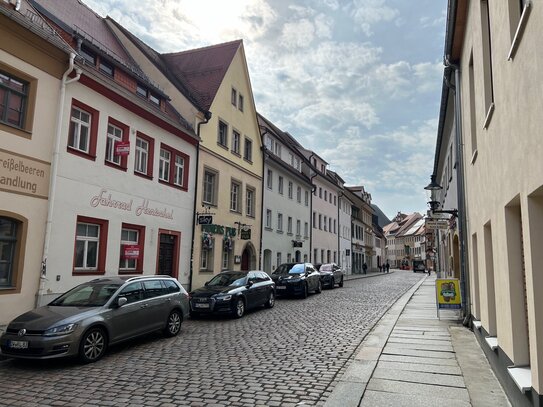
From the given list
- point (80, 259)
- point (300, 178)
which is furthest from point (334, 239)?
point (80, 259)

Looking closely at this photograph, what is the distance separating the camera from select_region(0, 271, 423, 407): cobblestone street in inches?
240

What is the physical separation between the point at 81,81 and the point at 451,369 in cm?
1298

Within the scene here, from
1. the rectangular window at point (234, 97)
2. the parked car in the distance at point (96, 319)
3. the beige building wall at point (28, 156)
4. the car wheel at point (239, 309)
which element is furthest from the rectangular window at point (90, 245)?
the rectangular window at point (234, 97)

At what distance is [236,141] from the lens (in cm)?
2545

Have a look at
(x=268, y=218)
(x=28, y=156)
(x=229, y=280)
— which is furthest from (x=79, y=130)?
(x=268, y=218)

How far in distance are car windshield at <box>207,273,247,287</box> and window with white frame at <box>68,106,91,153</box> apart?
20.4ft

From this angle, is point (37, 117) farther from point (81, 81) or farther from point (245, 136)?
point (245, 136)

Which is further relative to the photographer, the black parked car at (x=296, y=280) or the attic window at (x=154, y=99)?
the black parked car at (x=296, y=280)

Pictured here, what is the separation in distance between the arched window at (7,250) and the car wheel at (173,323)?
4.44 meters

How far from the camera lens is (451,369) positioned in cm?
751

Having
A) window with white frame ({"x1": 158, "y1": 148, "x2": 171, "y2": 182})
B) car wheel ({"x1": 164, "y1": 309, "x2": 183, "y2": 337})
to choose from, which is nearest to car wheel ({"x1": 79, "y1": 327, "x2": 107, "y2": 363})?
car wheel ({"x1": 164, "y1": 309, "x2": 183, "y2": 337})

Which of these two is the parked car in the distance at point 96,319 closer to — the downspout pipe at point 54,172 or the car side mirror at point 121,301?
the car side mirror at point 121,301

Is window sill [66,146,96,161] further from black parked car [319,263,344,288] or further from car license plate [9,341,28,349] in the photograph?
black parked car [319,263,344,288]

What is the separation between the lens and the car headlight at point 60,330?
7695mm
